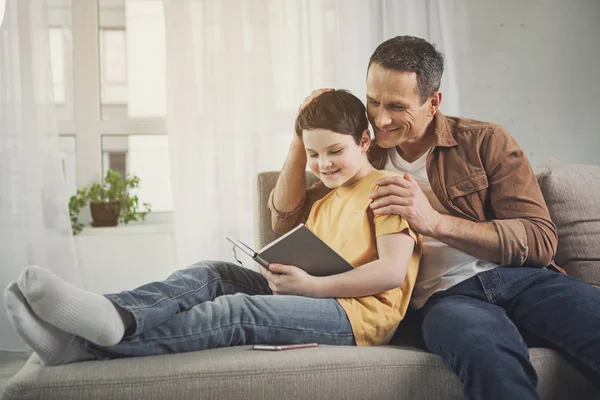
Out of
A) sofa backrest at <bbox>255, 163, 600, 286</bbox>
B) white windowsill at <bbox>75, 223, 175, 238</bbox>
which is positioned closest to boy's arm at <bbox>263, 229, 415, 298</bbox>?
sofa backrest at <bbox>255, 163, 600, 286</bbox>

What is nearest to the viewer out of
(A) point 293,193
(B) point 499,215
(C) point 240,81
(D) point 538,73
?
(B) point 499,215

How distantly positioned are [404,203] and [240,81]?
5.61 feet

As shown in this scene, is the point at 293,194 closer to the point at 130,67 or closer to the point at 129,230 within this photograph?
the point at 129,230

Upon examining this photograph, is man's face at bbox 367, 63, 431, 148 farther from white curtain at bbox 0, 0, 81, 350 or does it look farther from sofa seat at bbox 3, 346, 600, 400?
white curtain at bbox 0, 0, 81, 350

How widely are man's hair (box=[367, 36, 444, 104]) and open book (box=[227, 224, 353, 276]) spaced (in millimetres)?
580

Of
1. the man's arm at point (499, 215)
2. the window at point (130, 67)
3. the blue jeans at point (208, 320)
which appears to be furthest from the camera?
the window at point (130, 67)

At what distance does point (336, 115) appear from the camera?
1.74m

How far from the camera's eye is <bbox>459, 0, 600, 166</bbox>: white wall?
3.48m

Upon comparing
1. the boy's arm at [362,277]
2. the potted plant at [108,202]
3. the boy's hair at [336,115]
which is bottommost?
the boy's arm at [362,277]

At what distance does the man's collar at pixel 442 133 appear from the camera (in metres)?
1.86

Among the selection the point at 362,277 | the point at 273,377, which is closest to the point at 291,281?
the point at 362,277

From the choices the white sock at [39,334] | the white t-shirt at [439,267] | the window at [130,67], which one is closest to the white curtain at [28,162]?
the window at [130,67]

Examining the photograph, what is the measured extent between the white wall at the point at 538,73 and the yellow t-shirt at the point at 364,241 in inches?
73.5

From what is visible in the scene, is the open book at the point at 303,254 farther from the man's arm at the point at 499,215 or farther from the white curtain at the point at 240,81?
the white curtain at the point at 240,81
